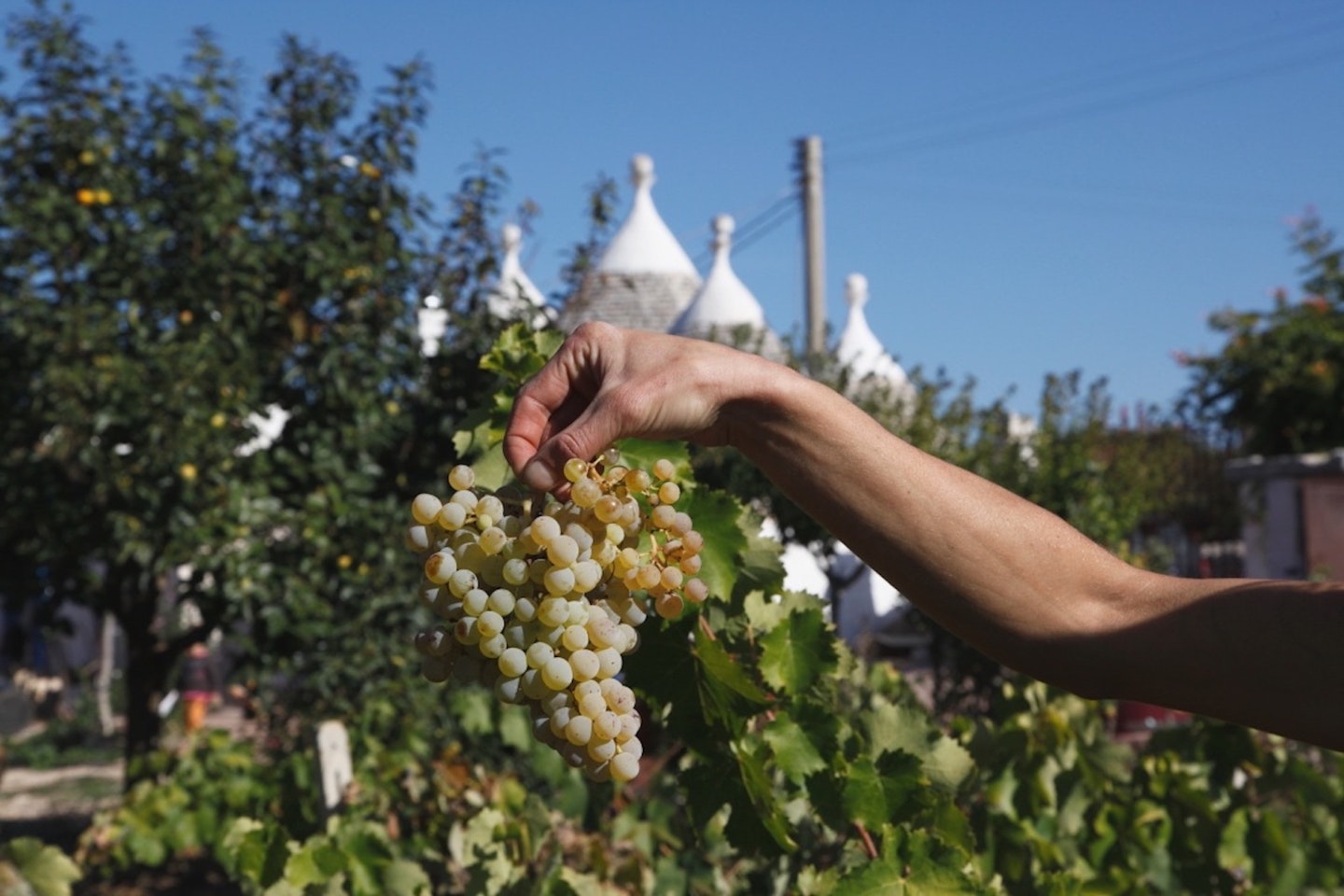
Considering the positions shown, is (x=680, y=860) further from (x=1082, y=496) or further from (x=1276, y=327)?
(x=1276, y=327)

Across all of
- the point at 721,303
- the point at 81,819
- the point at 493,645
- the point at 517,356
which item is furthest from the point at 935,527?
the point at 721,303

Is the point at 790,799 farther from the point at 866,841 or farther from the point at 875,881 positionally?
the point at 875,881

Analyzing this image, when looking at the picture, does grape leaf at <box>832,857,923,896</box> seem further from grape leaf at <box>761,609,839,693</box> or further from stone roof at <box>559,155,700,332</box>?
stone roof at <box>559,155,700,332</box>

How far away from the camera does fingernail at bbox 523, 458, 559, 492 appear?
3.92 ft

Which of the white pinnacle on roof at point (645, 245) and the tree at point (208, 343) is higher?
the white pinnacle on roof at point (645, 245)

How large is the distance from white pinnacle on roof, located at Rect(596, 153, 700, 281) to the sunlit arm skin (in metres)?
14.1

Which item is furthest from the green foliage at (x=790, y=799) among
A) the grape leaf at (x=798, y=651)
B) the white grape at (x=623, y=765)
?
the white grape at (x=623, y=765)

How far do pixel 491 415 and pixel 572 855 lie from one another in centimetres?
121

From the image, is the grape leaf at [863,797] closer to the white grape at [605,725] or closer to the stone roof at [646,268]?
the white grape at [605,725]

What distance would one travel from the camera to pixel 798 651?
1855 millimetres

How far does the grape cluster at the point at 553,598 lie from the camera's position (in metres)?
1.17

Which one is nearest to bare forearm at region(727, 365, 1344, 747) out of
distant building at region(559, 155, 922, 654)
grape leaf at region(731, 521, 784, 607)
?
grape leaf at region(731, 521, 784, 607)

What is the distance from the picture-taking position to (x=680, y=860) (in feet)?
9.07

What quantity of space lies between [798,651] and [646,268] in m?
13.7
